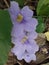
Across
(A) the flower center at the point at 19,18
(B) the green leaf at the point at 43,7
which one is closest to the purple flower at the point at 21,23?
(A) the flower center at the point at 19,18

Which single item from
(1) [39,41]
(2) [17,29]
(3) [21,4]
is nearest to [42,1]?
(3) [21,4]

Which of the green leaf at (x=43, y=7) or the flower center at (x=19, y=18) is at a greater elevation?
the flower center at (x=19, y=18)

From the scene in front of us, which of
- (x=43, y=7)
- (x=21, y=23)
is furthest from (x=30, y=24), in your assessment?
(x=43, y=7)

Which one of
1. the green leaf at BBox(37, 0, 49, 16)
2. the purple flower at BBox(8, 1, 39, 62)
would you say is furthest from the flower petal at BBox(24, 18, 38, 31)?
the green leaf at BBox(37, 0, 49, 16)

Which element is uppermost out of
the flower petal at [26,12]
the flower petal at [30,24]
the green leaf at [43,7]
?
the flower petal at [26,12]

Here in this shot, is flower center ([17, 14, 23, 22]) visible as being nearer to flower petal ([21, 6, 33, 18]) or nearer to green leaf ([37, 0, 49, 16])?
flower petal ([21, 6, 33, 18])

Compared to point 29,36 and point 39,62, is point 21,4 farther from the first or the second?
point 39,62

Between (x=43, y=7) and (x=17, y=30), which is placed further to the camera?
(x=43, y=7)

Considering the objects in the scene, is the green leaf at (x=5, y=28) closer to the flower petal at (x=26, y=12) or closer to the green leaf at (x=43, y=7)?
the flower petal at (x=26, y=12)

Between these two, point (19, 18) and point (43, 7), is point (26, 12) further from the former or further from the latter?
point (43, 7)

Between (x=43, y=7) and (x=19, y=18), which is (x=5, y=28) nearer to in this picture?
(x=19, y=18)

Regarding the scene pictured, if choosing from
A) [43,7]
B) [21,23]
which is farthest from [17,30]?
[43,7]
